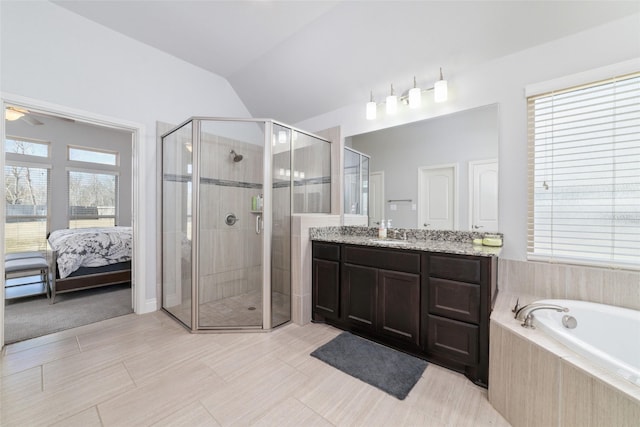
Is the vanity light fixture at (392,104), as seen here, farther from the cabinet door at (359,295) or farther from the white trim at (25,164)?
the white trim at (25,164)

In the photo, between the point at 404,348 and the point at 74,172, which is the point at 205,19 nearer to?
the point at 404,348

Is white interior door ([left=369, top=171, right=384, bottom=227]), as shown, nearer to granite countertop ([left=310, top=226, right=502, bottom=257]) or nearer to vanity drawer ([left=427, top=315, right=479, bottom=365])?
granite countertop ([left=310, top=226, right=502, bottom=257])

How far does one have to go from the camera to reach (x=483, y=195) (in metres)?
2.13

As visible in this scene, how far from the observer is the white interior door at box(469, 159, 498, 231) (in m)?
2.09

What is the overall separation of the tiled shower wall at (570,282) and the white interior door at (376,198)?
115 centimetres

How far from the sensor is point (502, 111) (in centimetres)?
205

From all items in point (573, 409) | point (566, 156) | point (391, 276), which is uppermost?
point (566, 156)

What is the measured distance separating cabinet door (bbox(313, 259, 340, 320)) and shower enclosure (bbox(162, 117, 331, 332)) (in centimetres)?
29

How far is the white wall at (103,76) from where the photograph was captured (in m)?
2.10

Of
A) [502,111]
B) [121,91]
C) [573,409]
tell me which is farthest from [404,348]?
[121,91]

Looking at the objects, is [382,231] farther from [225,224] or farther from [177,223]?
[177,223]

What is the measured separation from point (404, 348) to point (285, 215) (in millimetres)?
1588

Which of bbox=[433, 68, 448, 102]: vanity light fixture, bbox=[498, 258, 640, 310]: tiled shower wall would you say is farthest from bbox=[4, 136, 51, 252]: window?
bbox=[498, 258, 640, 310]: tiled shower wall

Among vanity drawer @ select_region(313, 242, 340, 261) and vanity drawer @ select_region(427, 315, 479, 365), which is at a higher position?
vanity drawer @ select_region(313, 242, 340, 261)
